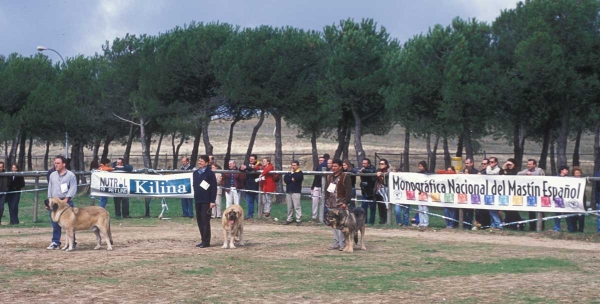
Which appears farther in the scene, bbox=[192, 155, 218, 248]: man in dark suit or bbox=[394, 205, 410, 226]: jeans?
bbox=[394, 205, 410, 226]: jeans

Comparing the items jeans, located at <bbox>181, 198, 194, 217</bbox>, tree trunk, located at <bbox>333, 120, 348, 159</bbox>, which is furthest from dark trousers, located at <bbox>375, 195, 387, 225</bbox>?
tree trunk, located at <bbox>333, 120, 348, 159</bbox>

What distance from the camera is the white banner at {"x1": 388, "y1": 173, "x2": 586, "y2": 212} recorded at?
20.0m

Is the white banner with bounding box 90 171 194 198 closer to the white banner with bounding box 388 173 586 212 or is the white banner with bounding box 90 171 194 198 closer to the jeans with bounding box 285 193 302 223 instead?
the jeans with bounding box 285 193 302 223

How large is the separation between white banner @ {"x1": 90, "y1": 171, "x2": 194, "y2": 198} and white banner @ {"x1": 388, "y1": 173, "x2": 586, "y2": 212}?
22.6 feet

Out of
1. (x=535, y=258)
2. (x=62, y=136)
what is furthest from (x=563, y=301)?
(x=62, y=136)

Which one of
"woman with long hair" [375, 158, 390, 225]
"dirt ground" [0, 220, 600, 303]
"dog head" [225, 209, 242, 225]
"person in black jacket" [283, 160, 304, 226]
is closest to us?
"dirt ground" [0, 220, 600, 303]

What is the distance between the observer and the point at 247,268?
13531mm

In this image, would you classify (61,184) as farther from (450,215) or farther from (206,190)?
(450,215)

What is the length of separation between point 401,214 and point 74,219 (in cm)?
954

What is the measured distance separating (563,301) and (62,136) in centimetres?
5140

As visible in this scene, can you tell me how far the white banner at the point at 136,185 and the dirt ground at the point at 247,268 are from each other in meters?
4.78

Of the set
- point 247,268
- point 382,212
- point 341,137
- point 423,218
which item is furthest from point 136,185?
point 341,137

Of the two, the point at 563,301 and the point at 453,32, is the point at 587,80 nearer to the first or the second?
the point at 453,32

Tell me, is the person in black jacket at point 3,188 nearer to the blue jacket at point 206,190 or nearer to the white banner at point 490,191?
the blue jacket at point 206,190
